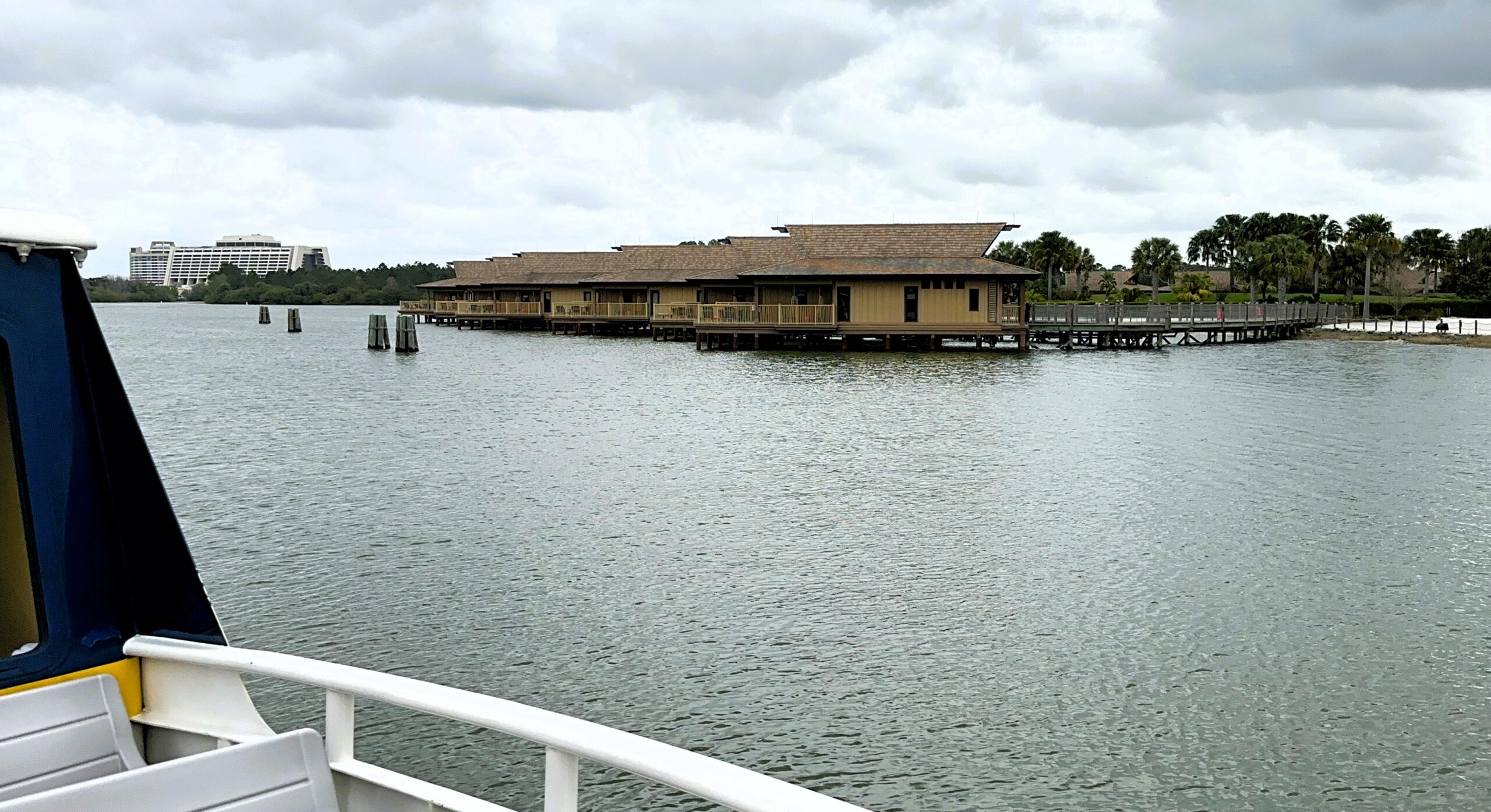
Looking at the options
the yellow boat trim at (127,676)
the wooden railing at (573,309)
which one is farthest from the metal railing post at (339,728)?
the wooden railing at (573,309)

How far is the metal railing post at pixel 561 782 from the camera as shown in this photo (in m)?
3.48

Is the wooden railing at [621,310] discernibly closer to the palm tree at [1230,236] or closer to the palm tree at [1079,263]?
the palm tree at [1079,263]

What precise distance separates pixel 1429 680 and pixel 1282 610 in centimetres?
226

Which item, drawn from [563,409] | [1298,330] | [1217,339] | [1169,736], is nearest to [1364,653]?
[1169,736]

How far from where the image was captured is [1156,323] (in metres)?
62.9

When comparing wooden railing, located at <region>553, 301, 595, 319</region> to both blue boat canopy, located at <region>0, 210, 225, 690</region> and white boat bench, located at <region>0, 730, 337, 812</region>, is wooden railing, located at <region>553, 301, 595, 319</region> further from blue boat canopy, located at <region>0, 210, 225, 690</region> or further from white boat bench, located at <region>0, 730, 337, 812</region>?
white boat bench, located at <region>0, 730, 337, 812</region>

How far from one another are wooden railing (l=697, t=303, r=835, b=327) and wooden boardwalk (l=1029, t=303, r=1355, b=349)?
13.1 meters

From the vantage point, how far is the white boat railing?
9.98ft

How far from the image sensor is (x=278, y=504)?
1850 cm

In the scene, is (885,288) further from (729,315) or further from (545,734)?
(545,734)

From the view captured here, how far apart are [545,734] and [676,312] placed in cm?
6765

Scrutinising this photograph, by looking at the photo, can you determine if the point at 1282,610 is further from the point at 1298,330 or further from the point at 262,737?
the point at 1298,330

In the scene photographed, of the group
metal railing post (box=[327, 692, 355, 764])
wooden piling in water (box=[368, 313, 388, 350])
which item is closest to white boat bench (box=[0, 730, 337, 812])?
metal railing post (box=[327, 692, 355, 764])

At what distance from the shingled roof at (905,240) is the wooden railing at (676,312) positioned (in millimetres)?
14617
